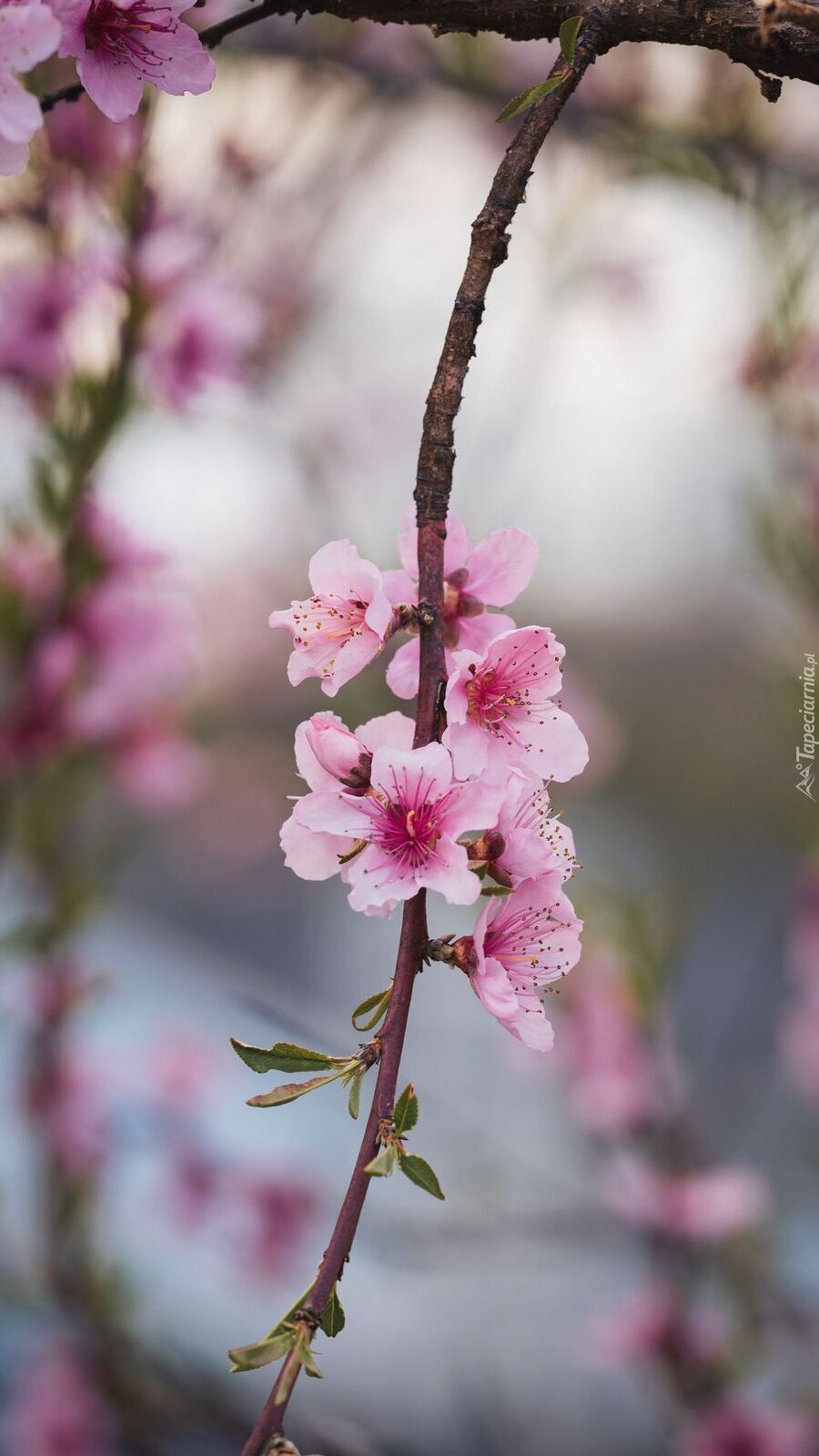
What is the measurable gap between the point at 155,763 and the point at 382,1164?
86 centimetres

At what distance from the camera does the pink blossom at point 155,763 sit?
1.05 metres

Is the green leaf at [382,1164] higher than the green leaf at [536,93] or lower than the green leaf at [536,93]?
lower

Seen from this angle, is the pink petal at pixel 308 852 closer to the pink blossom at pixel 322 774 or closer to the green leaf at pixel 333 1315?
the pink blossom at pixel 322 774

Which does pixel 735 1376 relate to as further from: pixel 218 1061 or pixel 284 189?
pixel 284 189

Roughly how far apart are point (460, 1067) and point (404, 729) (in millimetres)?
1448

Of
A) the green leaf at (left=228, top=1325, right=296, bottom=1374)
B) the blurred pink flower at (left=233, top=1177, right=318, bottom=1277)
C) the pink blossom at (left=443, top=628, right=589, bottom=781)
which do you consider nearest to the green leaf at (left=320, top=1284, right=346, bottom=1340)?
the green leaf at (left=228, top=1325, right=296, bottom=1374)

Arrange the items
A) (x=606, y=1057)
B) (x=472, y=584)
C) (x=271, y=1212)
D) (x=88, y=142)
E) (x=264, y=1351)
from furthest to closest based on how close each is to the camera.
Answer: (x=271, y=1212)
(x=606, y=1057)
(x=88, y=142)
(x=472, y=584)
(x=264, y=1351)

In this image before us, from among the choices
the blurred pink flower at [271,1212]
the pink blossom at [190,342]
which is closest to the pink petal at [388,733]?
the pink blossom at [190,342]

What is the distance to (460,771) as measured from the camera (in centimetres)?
29

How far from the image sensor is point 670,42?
1.11 feet

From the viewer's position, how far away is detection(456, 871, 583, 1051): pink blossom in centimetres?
30

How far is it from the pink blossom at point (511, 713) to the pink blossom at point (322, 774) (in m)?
0.03

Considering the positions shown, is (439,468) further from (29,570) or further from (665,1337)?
(665,1337)

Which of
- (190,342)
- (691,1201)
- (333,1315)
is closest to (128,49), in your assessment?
(333,1315)
